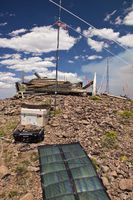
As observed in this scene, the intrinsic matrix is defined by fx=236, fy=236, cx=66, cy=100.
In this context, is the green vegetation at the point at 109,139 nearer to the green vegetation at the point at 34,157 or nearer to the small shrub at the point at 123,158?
the small shrub at the point at 123,158

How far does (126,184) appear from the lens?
1037 cm

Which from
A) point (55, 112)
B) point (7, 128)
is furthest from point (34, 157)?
point (55, 112)

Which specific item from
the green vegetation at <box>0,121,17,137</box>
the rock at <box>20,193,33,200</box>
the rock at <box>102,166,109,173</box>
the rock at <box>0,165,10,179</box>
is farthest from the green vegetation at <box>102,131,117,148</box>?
the green vegetation at <box>0,121,17,137</box>

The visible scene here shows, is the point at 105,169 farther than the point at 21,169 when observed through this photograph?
Yes

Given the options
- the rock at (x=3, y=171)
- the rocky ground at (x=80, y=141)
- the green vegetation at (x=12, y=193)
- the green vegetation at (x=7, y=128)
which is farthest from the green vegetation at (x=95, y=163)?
the green vegetation at (x=7, y=128)

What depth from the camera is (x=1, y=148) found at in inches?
511

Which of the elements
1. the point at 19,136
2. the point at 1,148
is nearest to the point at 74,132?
the point at 19,136

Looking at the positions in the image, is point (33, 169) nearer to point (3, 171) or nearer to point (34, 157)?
point (34, 157)

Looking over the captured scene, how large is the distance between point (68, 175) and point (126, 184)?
2.60m

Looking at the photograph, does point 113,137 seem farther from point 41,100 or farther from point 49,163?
point 41,100

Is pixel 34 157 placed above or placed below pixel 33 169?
above

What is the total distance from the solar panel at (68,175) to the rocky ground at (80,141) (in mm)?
551

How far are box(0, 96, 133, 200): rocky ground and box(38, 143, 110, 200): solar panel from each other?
1.81 ft

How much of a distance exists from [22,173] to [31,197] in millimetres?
1595
